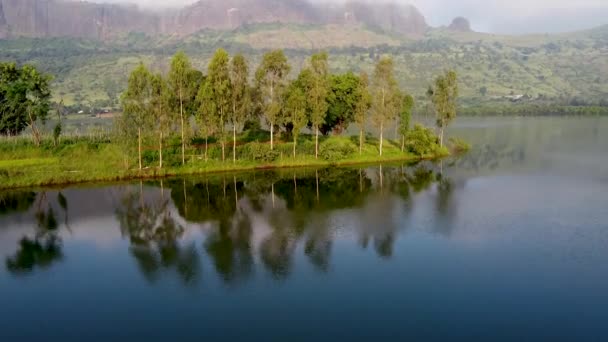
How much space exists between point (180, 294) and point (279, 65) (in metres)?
49.9

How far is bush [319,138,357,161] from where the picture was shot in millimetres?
76250

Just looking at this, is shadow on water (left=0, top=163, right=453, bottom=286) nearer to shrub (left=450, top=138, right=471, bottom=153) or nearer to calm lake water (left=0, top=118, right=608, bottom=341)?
calm lake water (left=0, top=118, right=608, bottom=341)

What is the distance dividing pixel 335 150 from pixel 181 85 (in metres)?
25.0

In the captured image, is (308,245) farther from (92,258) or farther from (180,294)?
(92,258)

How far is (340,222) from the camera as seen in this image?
44812mm

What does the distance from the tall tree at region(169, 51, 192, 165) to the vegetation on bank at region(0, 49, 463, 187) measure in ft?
0.49

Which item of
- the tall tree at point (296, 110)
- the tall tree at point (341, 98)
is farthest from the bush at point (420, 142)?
the tall tree at point (296, 110)

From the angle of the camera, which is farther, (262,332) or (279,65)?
(279,65)

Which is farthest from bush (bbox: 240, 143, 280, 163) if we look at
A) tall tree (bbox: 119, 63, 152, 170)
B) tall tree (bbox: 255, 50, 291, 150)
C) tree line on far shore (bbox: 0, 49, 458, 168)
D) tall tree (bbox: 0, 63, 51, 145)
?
tall tree (bbox: 0, 63, 51, 145)

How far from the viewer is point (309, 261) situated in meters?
35.3

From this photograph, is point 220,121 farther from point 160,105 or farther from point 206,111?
point 160,105

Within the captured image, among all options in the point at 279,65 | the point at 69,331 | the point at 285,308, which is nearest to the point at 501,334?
the point at 285,308

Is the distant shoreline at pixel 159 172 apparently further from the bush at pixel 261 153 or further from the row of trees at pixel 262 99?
the row of trees at pixel 262 99

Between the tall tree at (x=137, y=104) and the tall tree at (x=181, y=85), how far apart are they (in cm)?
366
